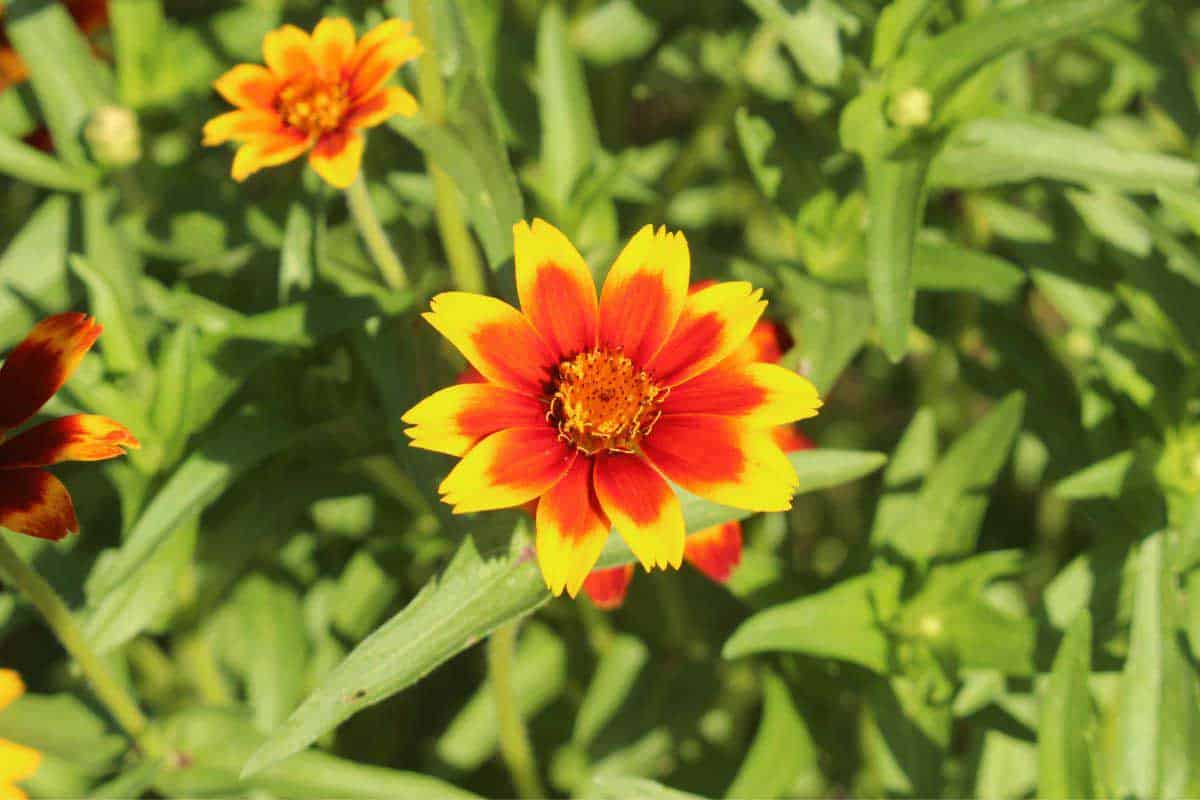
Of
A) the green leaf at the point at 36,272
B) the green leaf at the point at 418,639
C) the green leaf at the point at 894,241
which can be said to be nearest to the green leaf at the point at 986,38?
the green leaf at the point at 894,241

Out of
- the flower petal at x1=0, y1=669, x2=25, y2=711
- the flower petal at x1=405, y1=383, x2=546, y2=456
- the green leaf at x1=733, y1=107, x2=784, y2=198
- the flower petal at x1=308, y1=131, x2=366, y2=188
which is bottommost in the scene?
the flower petal at x1=0, y1=669, x2=25, y2=711

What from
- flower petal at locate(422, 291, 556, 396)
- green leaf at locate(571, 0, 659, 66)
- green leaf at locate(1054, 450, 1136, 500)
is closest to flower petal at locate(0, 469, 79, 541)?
flower petal at locate(422, 291, 556, 396)

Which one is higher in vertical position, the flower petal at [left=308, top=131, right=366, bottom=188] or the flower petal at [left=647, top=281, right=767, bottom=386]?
the flower petal at [left=308, top=131, right=366, bottom=188]

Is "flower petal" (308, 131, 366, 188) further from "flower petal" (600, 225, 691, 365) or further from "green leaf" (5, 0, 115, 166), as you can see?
"green leaf" (5, 0, 115, 166)

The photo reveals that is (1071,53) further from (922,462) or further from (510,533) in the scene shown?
(510,533)

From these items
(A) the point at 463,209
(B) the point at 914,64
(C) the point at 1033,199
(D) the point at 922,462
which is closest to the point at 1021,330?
(C) the point at 1033,199

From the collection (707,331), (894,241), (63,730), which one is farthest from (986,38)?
(63,730)

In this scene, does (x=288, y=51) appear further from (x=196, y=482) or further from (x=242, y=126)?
(x=196, y=482)
